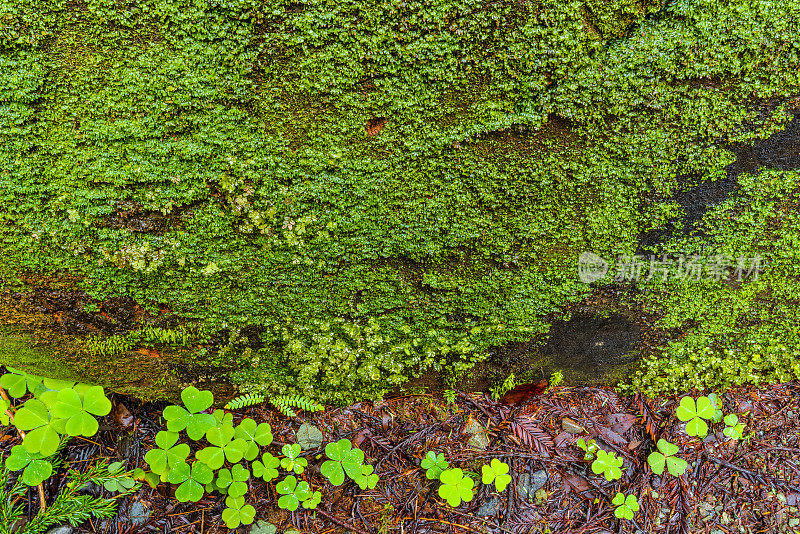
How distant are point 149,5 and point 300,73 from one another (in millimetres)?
657

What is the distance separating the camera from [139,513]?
2428mm

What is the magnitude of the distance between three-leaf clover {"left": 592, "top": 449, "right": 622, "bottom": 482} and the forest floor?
0.07 meters

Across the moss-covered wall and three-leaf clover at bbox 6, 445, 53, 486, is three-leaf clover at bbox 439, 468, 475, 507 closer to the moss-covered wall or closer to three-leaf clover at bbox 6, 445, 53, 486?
the moss-covered wall

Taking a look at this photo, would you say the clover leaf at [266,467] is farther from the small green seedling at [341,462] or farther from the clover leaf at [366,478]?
the clover leaf at [366,478]

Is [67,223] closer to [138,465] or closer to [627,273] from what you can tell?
[138,465]

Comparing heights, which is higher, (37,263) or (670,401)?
(37,263)

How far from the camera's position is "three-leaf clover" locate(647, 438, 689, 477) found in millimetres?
2684

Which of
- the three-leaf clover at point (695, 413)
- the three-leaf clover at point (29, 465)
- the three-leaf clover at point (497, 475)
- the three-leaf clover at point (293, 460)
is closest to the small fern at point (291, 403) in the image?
the three-leaf clover at point (293, 460)

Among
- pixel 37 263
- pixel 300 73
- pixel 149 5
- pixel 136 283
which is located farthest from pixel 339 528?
pixel 149 5

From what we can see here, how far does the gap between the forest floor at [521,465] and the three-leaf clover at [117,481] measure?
0.07m

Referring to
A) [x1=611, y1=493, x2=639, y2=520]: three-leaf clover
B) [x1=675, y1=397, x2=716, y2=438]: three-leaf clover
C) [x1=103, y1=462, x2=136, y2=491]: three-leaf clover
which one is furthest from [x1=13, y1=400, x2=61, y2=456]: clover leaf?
[x1=675, y1=397, x2=716, y2=438]: three-leaf clover

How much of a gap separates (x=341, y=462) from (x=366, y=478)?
0.62 ft

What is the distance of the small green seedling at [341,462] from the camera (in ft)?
8.22

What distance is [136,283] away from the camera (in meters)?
2.25
